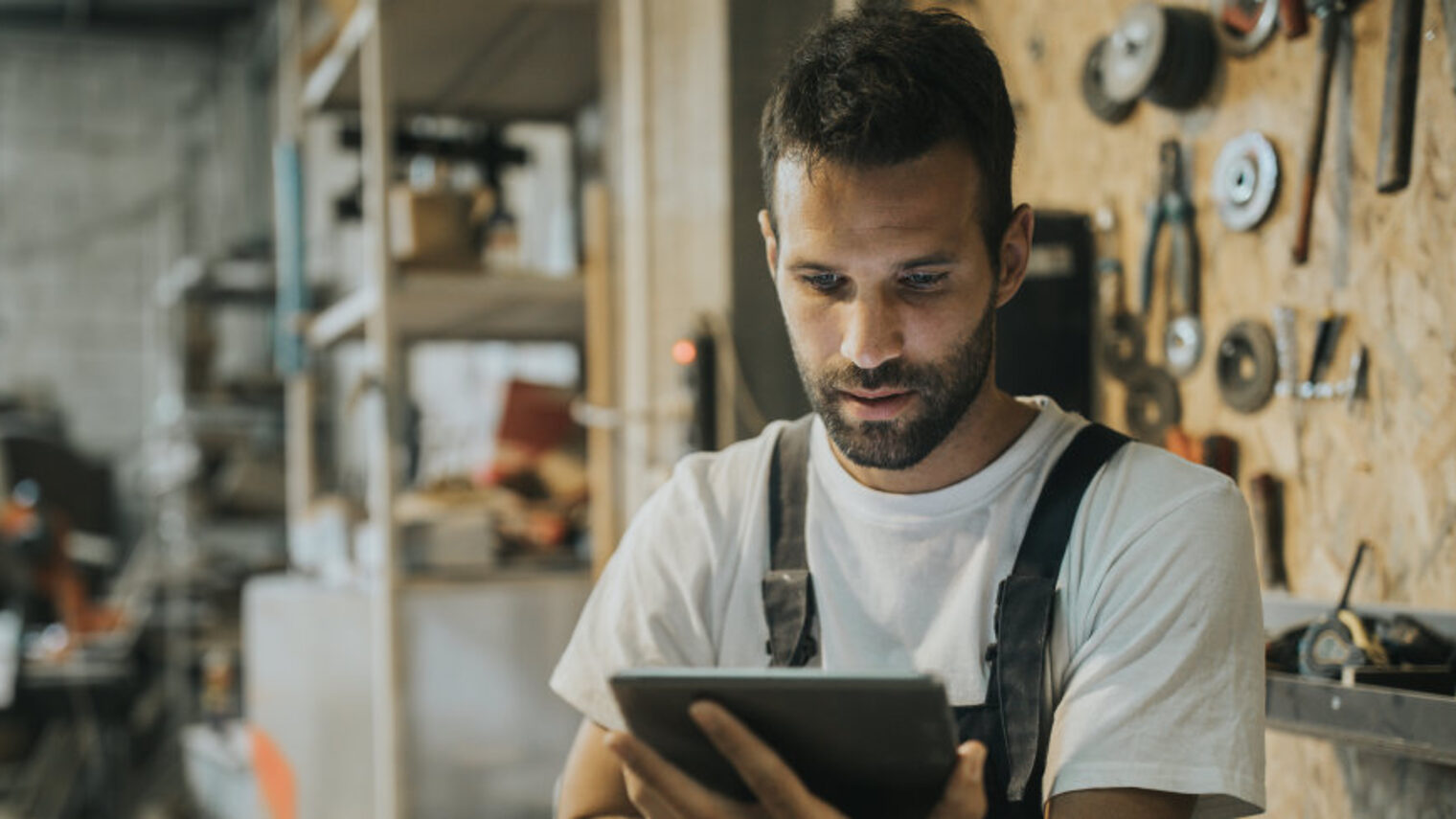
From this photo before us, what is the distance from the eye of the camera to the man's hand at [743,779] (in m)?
1.08

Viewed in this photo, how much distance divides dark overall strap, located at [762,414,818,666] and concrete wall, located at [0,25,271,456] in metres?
8.11

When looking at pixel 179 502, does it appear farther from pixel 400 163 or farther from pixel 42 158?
pixel 400 163

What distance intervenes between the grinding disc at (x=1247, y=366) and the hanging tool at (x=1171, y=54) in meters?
0.36

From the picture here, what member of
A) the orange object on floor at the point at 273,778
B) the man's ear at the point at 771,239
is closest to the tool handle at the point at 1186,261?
the man's ear at the point at 771,239

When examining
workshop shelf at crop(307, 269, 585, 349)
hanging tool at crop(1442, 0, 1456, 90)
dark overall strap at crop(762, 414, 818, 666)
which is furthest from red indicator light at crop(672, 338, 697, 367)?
hanging tool at crop(1442, 0, 1456, 90)

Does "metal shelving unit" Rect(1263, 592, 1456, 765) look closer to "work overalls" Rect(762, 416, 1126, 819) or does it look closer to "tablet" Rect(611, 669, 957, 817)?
"work overalls" Rect(762, 416, 1126, 819)

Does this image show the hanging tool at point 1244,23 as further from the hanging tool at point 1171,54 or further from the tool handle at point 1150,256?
the tool handle at point 1150,256

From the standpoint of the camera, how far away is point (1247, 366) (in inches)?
78.7

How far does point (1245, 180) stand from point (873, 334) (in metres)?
0.95

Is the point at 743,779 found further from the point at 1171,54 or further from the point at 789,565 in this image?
the point at 1171,54

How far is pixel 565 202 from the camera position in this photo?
3947mm

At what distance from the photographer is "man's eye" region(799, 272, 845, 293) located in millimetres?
1326

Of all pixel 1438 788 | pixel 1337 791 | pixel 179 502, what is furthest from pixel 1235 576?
pixel 179 502

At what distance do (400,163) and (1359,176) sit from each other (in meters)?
2.70
